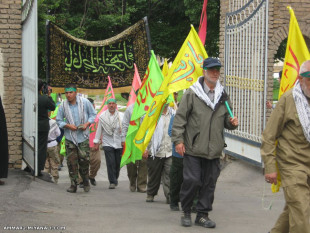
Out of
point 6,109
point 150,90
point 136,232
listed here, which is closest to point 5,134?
point 6,109

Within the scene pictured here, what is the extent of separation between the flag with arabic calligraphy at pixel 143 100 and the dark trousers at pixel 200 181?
3.22 metres

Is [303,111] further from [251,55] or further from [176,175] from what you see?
[251,55]

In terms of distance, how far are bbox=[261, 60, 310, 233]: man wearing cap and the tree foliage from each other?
58.5 feet

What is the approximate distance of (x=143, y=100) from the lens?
1114cm

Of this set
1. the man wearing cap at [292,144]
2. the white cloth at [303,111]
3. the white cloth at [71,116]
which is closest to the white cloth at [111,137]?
the white cloth at [71,116]

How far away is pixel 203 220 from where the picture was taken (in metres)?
7.80

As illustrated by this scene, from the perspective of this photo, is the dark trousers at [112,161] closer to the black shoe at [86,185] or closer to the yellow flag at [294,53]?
the black shoe at [86,185]

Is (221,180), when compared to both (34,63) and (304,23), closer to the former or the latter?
(304,23)

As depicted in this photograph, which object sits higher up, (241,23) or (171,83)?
(241,23)

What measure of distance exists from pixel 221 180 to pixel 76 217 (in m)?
5.81

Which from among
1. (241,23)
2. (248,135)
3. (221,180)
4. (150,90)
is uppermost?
(241,23)

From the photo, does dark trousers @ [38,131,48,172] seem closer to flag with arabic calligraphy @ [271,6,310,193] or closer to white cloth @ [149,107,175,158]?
white cloth @ [149,107,175,158]

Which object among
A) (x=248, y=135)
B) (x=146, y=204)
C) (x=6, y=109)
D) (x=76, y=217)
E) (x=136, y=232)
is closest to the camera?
(x=136, y=232)

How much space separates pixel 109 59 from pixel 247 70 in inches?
199
